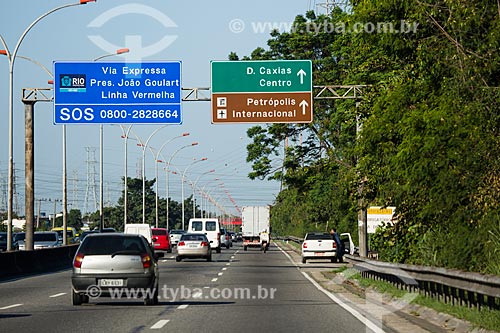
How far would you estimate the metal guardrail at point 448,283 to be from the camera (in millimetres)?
14297

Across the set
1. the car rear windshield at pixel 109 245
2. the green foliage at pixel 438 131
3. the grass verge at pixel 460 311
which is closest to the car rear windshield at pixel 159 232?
the green foliage at pixel 438 131

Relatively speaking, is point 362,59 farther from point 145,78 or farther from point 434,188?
point 434,188

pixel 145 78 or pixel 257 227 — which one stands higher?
pixel 145 78

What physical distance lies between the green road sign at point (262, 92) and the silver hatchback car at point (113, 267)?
654 inches

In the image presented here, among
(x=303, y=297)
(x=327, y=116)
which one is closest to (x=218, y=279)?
(x=303, y=297)

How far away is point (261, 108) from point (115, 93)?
5689 mm

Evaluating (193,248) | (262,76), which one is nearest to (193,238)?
(193,248)

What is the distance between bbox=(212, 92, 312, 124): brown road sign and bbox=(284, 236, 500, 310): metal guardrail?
11936 millimetres

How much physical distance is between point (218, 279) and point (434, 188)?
10.5m

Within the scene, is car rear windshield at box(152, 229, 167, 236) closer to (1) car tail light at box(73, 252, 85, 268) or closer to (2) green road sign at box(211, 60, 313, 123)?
(2) green road sign at box(211, 60, 313, 123)

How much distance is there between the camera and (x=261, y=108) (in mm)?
37156

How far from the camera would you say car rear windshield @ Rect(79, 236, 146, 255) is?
20.6m

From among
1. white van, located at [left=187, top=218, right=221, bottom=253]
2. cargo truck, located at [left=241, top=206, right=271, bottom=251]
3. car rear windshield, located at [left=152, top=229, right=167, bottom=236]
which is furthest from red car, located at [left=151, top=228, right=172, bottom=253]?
cargo truck, located at [left=241, top=206, right=271, bottom=251]

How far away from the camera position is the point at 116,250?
68.0 ft
